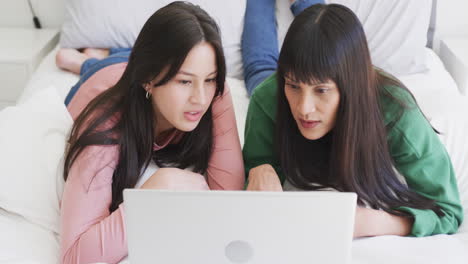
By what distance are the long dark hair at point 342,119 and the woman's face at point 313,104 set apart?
1 cm

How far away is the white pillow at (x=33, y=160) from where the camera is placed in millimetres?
1251

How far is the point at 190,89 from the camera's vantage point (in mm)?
1166

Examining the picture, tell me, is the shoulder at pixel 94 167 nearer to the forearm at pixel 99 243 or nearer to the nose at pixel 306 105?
the forearm at pixel 99 243

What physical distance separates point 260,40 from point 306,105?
38.8 inches

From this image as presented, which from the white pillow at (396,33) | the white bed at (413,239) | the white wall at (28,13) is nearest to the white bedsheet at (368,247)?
the white bed at (413,239)

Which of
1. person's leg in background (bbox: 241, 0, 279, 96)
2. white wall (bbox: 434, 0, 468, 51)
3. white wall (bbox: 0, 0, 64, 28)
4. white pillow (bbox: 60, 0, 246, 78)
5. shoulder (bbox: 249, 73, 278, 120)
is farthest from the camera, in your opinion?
white wall (bbox: 0, 0, 64, 28)

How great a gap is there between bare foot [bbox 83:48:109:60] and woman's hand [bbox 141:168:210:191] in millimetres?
1061

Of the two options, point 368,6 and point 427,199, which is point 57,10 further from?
point 427,199

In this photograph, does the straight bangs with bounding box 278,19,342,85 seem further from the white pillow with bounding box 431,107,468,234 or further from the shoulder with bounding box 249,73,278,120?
the white pillow with bounding box 431,107,468,234

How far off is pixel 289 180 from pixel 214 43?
1.32 ft

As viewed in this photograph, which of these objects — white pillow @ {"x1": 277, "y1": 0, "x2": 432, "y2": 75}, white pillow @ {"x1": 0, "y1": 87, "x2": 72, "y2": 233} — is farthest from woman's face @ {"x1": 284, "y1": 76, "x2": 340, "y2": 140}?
white pillow @ {"x1": 277, "y1": 0, "x2": 432, "y2": 75}

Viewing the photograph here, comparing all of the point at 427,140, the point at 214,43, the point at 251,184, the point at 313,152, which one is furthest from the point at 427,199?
the point at 214,43

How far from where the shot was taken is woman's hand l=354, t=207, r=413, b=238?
1.18 meters

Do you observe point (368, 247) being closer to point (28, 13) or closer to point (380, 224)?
point (380, 224)
